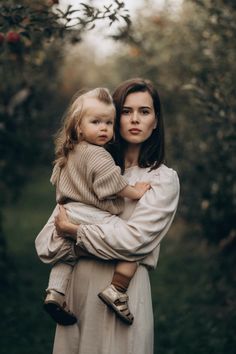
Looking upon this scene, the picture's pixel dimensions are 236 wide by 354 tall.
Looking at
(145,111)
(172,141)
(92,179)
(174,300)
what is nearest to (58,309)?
(92,179)

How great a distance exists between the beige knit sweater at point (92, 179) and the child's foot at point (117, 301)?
44 cm

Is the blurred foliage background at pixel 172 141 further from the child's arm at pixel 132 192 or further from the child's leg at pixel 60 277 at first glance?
the child's leg at pixel 60 277

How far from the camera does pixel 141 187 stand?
329 cm

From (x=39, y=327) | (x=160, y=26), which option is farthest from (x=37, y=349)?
(x=160, y=26)

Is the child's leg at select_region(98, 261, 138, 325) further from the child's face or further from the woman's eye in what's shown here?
the woman's eye

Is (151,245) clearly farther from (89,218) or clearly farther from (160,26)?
(160,26)

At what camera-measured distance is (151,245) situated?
10.5ft

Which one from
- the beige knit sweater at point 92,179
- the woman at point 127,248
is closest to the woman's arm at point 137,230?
the woman at point 127,248

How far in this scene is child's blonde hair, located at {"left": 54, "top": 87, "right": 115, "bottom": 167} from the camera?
10.9 ft

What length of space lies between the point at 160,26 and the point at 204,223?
4.61 metres

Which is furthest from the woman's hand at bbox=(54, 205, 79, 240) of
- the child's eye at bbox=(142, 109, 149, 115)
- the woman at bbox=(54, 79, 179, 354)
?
the child's eye at bbox=(142, 109, 149, 115)

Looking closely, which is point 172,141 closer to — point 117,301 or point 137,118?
point 137,118

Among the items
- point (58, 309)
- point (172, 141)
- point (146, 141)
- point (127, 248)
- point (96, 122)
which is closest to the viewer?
point (127, 248)

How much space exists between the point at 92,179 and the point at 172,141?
717cm
